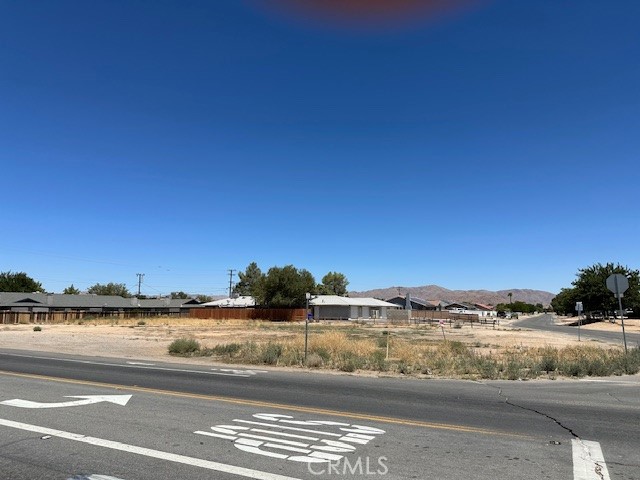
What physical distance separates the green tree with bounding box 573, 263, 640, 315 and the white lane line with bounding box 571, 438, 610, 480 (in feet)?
240

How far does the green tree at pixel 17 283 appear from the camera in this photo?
4031 inches

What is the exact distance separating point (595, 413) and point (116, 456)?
837 centimetres

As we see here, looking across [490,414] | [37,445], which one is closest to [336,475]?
[37,445]

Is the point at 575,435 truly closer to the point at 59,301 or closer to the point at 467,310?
the point at 59,301

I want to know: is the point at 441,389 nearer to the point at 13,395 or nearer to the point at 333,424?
the point at 333,424

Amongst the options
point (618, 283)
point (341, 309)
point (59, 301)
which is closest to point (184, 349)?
point (618, 283)

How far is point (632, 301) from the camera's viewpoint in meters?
71.9

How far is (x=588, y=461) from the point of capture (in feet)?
20.3

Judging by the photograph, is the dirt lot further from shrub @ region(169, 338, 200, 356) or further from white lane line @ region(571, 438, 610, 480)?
white lane line @ region(571, 438, 610, 480)

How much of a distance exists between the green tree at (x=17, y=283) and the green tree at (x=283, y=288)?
188ft

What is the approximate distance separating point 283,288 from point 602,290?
1853 inches

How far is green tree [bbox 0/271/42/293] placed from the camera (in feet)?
336

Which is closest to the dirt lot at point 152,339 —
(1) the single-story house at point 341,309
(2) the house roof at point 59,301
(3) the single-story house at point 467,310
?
(2) the house roof at point 59,301

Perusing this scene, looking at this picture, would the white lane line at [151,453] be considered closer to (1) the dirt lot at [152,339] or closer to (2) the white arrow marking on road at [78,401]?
(2) the white arrow marking on road at [78,401]
